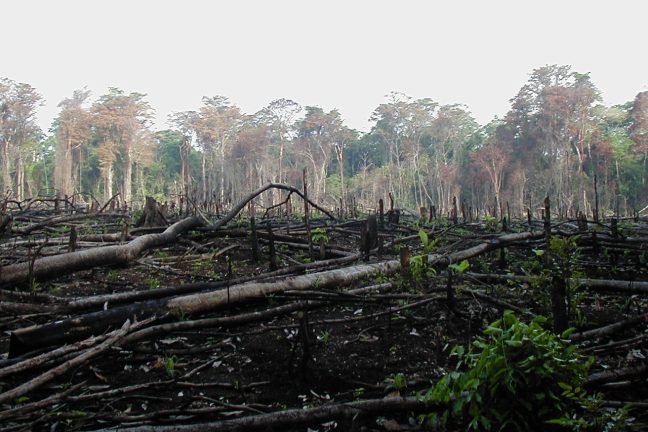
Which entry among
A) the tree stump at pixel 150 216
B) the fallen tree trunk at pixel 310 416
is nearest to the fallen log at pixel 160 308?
the fallen tree trunk at pixel 310 416

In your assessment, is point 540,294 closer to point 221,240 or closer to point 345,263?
point 345,263

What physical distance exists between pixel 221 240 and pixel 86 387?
5.44 meters

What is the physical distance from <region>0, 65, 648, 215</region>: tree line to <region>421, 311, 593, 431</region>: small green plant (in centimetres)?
3270

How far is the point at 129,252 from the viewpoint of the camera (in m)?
6.29

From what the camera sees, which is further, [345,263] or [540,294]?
[345,263]

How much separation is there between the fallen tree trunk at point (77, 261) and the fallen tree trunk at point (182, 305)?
6.17ft

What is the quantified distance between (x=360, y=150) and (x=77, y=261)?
51.9 m

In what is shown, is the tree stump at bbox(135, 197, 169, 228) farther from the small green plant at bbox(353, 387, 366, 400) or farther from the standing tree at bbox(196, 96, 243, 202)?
the standing tree at bbox(196, 96, 243, 202)

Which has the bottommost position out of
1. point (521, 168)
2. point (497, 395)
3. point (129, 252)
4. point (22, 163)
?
point (497, 395)

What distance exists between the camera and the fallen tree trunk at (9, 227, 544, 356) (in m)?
3.18

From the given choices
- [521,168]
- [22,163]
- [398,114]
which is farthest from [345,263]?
[22,163]

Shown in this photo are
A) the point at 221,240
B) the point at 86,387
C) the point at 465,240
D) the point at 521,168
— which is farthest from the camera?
the point at 521,168

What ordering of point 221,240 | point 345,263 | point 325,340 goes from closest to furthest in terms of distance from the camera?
1. point 325,340
2. point 345,263
3. point 221,240

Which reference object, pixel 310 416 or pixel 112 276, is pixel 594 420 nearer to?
pixel 310 416
